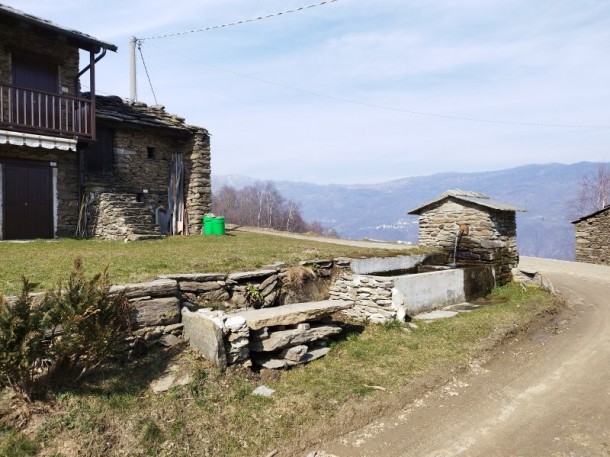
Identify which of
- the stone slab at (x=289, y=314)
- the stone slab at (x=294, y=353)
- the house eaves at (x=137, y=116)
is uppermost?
the house eaves at (x=137, y=116)

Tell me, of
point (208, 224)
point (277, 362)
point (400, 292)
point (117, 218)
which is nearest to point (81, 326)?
point (277, 362)

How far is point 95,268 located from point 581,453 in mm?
8302

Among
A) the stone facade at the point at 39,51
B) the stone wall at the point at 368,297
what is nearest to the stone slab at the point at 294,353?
the stone wall at the point at 368,297

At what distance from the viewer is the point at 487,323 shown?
9430mm

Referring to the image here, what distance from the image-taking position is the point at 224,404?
5582 millimetres

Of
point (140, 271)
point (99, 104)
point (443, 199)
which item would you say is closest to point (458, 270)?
point (443, 199)

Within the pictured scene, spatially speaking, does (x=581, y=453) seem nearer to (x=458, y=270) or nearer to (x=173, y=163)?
(x=458, y=270)

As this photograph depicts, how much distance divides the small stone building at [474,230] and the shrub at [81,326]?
12.4 metres

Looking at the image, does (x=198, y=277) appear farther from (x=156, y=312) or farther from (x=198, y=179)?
(x=198, y=179)

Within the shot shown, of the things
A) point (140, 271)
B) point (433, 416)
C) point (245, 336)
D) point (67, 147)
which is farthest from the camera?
point (67, 147)

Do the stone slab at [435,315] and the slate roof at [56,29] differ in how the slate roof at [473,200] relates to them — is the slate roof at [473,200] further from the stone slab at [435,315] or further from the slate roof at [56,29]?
the slate roof at [56,29]

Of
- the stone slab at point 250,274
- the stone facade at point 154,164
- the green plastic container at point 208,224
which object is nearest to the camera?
the stone slab at point 250,274

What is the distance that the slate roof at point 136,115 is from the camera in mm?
16047

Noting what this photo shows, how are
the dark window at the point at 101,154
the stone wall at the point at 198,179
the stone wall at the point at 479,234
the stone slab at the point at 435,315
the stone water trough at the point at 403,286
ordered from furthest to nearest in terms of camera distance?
the stone wall at the point at 198,179 → the dark window at the point at 101,154 → the stone wall at the point at 479,234 → the stone slab at the point at 435,315 → the stone water trough at the point at 403,286
